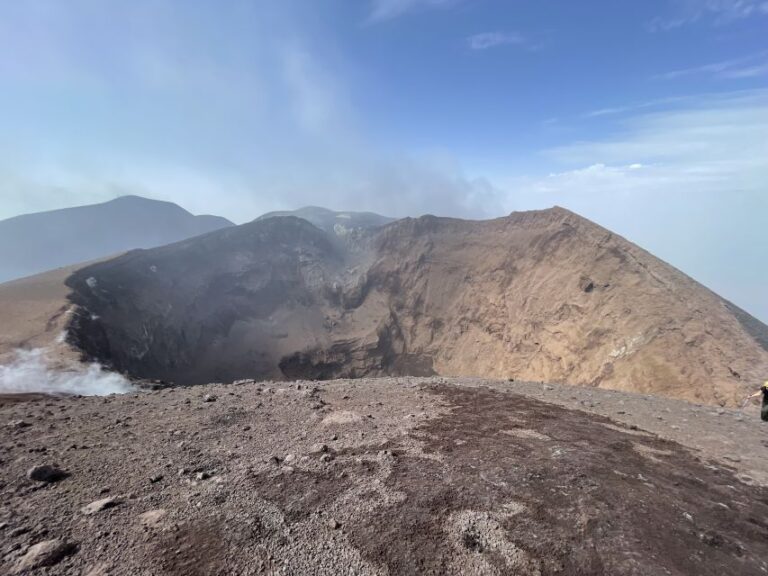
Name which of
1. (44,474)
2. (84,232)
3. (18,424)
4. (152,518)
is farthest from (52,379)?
(84,232)

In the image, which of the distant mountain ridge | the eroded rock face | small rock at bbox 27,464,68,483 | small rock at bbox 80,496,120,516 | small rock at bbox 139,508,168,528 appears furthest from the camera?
the distant mountain ridge

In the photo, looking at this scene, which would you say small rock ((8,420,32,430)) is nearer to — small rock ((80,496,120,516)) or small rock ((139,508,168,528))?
small rock ((80,496,120,516))

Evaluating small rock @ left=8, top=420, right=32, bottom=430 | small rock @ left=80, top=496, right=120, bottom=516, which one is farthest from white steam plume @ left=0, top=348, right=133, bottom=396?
small rock @ left=80, top=496, right=120, bottom=516

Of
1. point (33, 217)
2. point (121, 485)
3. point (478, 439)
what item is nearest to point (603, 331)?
point (478, 439)


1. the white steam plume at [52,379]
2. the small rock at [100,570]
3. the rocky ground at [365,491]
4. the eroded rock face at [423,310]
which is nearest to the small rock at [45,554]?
the rocky ground at [365,491]

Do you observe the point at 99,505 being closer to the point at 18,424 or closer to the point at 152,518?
the point at 152,518

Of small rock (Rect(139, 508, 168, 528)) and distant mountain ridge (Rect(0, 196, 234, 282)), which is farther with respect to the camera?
distant mountain ridge (Rect(0, 196, 234, 282))
